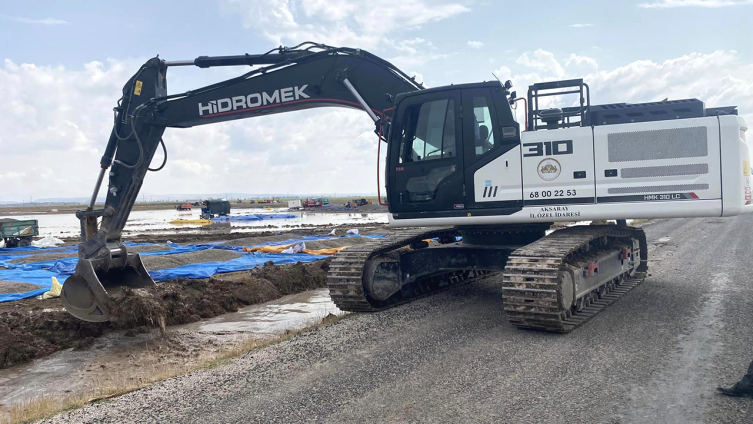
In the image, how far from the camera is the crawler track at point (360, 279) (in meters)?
8.20

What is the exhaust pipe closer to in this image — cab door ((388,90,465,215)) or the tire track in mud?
cab door ((388,90,465,215))

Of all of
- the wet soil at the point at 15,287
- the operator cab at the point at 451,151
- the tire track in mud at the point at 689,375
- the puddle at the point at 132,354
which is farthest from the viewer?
the wet soil at the point at 15,287

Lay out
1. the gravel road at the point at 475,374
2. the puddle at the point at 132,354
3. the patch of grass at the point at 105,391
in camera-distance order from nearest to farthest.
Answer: the gravel road at the point at 475,374, the patch of grass at the point at 105,391, the puddle at the point at 132,354

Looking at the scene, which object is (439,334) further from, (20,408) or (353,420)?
(20,408)

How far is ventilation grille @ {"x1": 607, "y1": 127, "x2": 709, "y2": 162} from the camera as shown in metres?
7.23

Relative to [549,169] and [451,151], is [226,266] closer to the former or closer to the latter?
[451,151]

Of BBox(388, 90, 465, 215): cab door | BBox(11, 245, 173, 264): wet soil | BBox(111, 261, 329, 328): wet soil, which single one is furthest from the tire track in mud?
BBox(11, 245, 173, 264): wet soil

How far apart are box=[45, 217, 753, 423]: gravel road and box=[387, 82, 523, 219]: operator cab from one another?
5.28 ft

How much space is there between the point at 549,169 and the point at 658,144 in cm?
142

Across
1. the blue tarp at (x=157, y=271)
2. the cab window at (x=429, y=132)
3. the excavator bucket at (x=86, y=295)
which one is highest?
the cab window at (x=429, y=132)

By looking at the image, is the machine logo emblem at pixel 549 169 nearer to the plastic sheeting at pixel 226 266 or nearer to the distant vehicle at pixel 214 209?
the plastic sheeting at pixel 226 266

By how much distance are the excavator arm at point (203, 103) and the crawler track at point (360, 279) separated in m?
1.97

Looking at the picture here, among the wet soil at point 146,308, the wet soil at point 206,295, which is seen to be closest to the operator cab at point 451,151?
the wet soil at point 206,295

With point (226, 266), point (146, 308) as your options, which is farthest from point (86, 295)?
point (226, 266)
